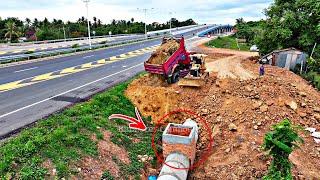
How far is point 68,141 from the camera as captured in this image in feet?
36.3

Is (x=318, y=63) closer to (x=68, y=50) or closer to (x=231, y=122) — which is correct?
(x=231, y=122)

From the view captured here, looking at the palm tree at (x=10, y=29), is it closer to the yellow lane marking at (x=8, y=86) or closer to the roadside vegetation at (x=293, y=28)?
the yellow lane marking at (x=8, y=86)

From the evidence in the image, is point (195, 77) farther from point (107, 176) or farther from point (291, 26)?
point (291, 26)

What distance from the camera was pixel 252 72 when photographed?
20.0m

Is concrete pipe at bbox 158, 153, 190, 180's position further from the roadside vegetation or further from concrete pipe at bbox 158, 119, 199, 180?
the roadside vegetation

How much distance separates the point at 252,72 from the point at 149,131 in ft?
28.4

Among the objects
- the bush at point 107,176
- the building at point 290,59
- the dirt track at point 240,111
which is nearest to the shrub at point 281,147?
the dirt track at point 240,111

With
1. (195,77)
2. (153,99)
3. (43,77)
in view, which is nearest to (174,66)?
(195,77)

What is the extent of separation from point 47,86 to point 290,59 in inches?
681

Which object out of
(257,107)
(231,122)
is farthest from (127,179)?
(257,107)

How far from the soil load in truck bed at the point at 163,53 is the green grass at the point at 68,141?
11.3 feet

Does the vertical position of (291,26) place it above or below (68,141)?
above

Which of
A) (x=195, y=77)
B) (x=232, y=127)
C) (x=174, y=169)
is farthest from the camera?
(x=195, y=77)

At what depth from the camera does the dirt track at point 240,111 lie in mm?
11438
